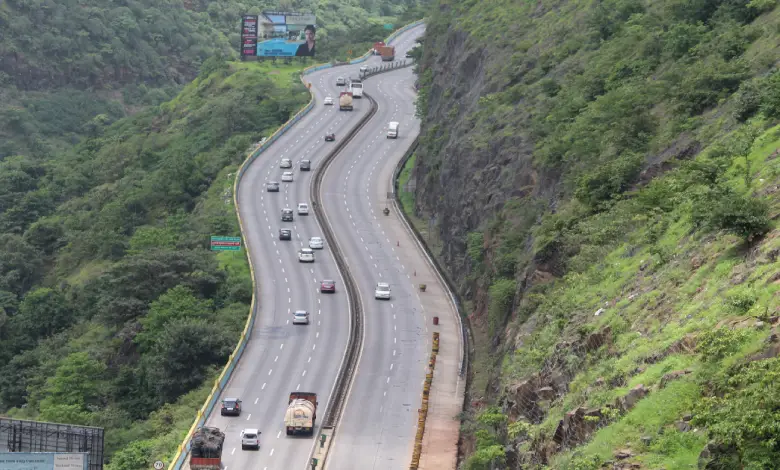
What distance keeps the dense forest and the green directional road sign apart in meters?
0.70

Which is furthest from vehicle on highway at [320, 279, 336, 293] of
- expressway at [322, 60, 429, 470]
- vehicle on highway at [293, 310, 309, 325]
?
vehicle on highway at [293, 310, 309, 325]

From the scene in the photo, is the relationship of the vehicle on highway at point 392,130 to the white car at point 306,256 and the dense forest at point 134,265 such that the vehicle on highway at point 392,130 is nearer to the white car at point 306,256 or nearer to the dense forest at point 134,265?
the dense forest at point 134,265

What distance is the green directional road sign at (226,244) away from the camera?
93.8m

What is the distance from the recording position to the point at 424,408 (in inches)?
2426

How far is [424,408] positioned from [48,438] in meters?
20.1

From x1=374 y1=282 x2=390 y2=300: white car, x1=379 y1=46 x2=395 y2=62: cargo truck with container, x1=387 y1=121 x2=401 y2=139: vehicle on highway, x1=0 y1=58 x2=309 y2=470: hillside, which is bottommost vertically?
x1=0 y1=58 x2=309 y2=470: hillside

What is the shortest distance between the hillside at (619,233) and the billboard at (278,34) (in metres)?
68.3

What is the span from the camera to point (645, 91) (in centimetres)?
6216

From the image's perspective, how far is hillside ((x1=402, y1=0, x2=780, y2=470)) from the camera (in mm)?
28172

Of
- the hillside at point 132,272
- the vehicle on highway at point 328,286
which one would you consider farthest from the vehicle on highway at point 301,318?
the vehicle on highway at point 328,286

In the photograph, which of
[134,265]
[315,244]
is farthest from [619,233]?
[315,244]

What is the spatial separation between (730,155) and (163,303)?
47276 mm

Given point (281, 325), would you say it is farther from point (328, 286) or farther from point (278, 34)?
point (278, 34)

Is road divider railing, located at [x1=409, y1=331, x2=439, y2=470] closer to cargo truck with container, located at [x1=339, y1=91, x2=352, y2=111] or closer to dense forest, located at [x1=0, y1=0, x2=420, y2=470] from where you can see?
dense forest, located at [x1=0, y1=0, x2=420, y2=470]
